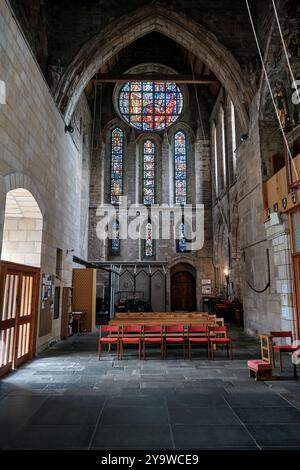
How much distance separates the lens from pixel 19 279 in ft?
19.2

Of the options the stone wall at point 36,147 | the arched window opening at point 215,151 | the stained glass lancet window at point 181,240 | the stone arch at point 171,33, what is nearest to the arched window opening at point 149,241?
the stained glass lancet window at point 181,240

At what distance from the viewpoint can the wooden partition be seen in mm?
10602

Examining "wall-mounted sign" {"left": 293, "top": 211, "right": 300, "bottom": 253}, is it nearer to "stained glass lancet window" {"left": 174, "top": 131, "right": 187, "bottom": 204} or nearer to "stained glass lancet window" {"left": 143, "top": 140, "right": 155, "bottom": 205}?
"stained glass lancet window" {"left": 174, "top": 131, "right": 187, "bottom": 204}

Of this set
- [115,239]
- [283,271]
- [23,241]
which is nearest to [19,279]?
[23,241]

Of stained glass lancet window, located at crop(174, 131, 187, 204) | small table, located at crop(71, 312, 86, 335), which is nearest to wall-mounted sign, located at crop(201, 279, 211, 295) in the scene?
stained glass lancet window, located at crop(174, 131, 187, 204)

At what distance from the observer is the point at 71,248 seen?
32.9 feet

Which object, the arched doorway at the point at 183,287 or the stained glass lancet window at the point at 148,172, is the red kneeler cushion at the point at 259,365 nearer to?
the arched doorway at the point at 183,287

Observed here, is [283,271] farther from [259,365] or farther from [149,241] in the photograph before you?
[149,241]

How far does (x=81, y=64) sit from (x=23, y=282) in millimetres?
6795

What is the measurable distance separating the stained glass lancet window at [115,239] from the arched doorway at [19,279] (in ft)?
34.9

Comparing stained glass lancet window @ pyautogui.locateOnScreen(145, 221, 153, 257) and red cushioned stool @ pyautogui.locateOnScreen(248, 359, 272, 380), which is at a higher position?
stained glass lancet window @ pyautogui.locateOnScreen(145, 221, 153, 257)

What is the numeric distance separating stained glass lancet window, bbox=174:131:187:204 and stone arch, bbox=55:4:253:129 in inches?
322

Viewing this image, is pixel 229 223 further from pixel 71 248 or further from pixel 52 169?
pixel 52 169

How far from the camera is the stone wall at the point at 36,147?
500cm
